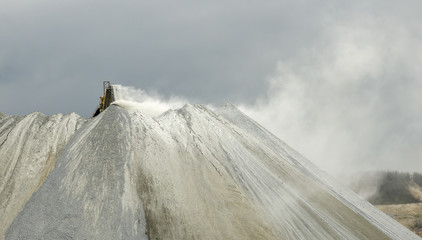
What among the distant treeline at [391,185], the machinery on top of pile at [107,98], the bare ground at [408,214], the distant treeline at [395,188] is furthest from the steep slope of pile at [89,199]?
the distant treeline at [395,188]

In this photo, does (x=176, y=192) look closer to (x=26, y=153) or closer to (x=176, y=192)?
(x=176, y=192)

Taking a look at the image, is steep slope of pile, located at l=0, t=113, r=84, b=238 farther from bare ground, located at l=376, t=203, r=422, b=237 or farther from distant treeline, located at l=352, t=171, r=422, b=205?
distant treeline, located at l=352, t=171, r=422, b=205

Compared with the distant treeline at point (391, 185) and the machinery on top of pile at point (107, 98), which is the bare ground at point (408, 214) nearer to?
the distant treeline at point (391, 185)

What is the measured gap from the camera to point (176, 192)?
15.1m

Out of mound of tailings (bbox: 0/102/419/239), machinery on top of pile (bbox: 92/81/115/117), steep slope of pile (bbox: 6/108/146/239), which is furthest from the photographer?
machinery on top of pile (bbox: 92/81/115/117)

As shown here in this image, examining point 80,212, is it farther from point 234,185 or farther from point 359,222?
point 359,222

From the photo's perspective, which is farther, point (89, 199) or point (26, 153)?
point (26, 153)

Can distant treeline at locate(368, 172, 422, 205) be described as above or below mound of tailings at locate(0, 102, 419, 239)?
above

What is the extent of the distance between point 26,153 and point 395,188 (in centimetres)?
9118

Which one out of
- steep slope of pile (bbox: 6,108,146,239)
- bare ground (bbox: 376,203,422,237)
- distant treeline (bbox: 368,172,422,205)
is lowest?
steep slope of pile (bbox: 6,108,146,239)

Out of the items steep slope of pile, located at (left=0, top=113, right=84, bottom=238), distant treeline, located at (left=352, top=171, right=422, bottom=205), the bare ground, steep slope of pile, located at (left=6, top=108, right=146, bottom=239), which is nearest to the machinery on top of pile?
steep slope of pile, located at (left=0, top=113, right=84, bottom=238)

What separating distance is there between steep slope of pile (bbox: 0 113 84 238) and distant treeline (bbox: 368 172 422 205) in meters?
83.1

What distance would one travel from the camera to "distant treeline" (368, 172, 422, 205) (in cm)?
8481

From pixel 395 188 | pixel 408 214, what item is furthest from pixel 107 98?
pixel 395 188
